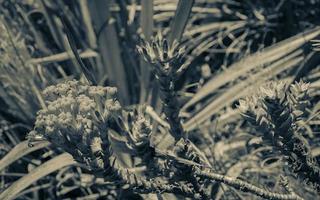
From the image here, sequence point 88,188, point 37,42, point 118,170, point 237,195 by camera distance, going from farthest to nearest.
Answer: point 37,42
point 88,188
point 237,195
point 118,170

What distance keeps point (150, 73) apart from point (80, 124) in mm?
758

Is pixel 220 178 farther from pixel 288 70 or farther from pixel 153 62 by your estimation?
pixel 288 70

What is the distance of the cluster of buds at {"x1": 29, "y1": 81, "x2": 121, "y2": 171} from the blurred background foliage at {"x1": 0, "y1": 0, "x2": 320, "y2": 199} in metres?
0.34

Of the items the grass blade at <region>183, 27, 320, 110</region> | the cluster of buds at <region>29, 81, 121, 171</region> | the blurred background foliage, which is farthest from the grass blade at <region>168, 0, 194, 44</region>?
the cluster of buds at <region>29, 81, 121, 171</region>

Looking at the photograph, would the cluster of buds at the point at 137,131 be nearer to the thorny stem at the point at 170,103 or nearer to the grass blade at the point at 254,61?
the thorny stem at the point at 170,103

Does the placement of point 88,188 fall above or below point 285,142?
below

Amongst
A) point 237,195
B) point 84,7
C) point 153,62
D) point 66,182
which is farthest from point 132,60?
point 153,62

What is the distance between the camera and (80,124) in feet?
1.81

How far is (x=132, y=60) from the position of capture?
4.25ft

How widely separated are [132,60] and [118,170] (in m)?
0.70

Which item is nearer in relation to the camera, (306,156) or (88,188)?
(306,156)

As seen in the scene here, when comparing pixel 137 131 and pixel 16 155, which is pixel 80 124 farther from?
pixel 16 155

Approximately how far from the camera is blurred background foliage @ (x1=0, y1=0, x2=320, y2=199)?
3.48 feet

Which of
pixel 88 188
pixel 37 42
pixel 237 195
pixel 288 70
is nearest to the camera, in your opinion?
pixel 237 195
